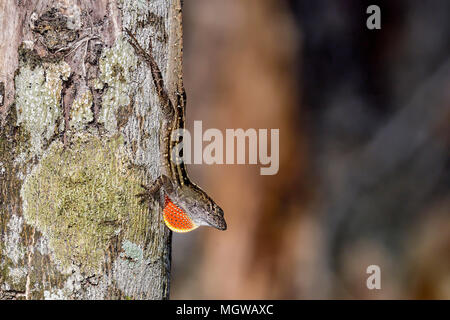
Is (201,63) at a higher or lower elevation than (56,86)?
higher

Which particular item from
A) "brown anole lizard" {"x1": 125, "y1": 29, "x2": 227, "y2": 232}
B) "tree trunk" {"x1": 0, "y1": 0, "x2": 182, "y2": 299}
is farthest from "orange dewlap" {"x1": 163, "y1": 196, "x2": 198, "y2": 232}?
"tree trunk" {"x1": 0, "y1": 0, "x2": 182, "y2": 299}

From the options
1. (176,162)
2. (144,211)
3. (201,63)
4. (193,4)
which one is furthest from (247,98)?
(144,211)

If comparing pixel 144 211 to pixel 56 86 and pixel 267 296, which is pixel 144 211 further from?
pixel 267 296

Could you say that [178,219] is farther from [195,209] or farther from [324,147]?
[324,147]

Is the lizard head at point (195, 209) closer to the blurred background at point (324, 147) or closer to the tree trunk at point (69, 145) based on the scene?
the tree trunk at point (69, 145)

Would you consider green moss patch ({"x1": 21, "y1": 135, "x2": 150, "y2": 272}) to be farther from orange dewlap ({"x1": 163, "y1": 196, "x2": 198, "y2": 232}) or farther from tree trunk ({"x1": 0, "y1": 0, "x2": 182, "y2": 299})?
orange dewlap ({"x1": 163, "y1": 196, "x2": 198, "y2": 232})
